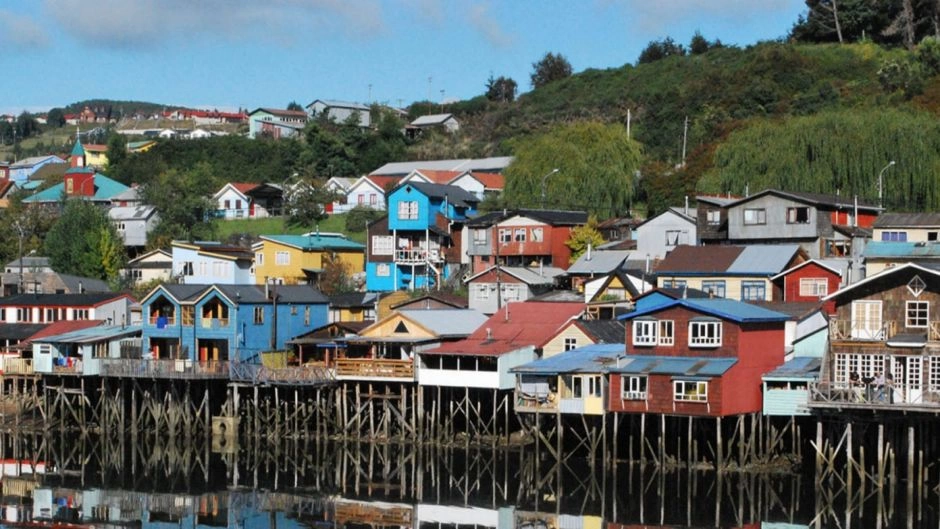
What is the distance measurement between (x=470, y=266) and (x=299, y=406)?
19.7 meters

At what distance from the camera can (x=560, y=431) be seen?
5297 centimetres

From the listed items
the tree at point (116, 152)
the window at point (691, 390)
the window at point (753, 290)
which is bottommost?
the window at point (691, 390)

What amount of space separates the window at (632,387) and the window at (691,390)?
48.9 inches

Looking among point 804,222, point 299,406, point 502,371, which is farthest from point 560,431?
point 804,222

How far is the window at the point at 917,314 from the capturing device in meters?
47.2

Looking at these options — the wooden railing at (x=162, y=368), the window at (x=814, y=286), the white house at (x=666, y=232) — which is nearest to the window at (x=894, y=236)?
the window at (x=814, y=286)

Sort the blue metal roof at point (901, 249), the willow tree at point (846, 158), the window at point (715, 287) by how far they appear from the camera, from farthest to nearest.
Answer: the willow tree at point (846, 158)
the window at point (715, 287)
the blue metal roof at point (901, 249)

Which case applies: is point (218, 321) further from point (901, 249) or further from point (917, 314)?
point (917, 314)

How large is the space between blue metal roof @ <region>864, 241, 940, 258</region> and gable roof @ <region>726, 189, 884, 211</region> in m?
10.3

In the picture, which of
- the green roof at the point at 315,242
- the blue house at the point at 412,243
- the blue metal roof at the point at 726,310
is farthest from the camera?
the green roof at the point at 315,242

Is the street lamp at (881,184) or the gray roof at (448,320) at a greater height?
the street lamp at (881,184)

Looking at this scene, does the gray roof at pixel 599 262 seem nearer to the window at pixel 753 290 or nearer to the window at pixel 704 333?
the window at pixel 753 290

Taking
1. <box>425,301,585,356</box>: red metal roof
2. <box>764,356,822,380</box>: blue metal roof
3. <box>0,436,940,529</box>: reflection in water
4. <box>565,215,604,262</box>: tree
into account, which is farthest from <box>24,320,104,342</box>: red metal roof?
<box>764,356,822,380</box>: blue metal roof

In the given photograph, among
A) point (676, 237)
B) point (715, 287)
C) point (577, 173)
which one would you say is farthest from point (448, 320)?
point (577, 173)
